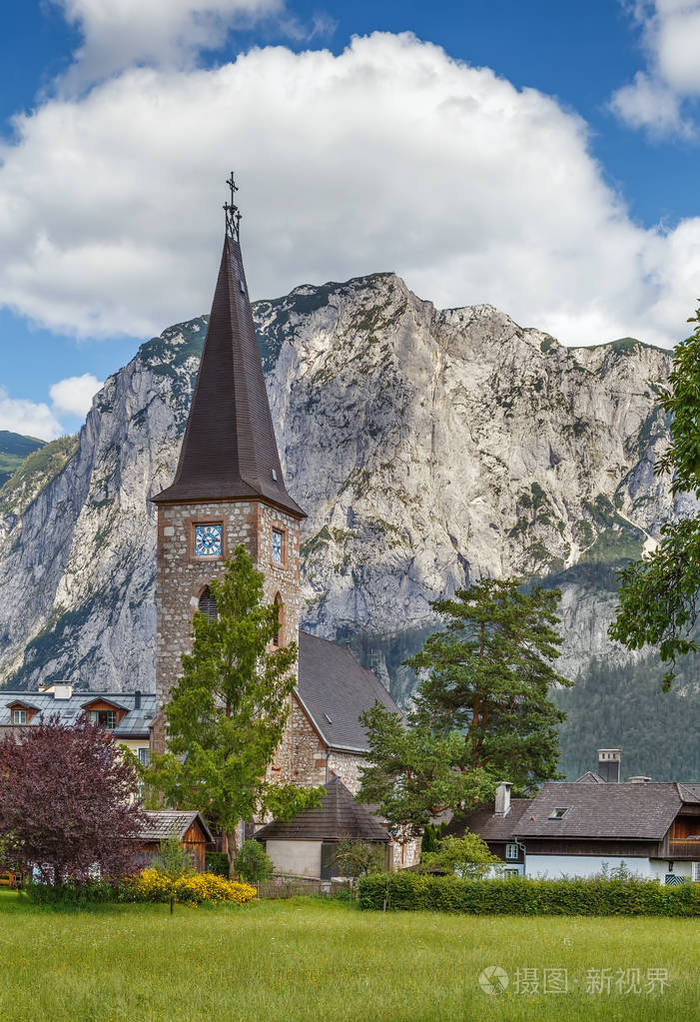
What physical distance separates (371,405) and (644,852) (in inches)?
6145

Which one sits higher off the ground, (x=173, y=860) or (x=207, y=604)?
(x=207, y=604)

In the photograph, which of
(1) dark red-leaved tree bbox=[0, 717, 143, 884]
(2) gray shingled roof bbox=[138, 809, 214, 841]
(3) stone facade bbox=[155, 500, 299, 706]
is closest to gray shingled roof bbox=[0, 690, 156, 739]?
(3) stone facade bbox=[155, 500, 299, 706]

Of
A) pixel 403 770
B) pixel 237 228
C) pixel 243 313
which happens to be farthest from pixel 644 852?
pixel 237 228

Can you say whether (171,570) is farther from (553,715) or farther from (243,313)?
(553,715)

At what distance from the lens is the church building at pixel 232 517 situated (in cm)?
4544

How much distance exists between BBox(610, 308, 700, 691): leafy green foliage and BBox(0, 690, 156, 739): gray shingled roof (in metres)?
49.5

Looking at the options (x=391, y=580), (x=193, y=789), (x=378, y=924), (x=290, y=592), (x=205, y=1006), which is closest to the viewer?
(x=205, y=1006)

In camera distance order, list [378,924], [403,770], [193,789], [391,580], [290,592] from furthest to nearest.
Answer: [391,580]
[290,592]
[403,770]
[193,789]
[378,924]

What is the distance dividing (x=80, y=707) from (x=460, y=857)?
102ft

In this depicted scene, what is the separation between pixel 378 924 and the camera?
30062 mm

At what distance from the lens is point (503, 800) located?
50.3 meters

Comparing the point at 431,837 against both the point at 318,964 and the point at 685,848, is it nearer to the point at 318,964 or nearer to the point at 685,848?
the point at 685,848

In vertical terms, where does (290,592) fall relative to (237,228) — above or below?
below

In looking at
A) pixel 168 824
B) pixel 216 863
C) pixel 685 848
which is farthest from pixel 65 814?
pixel 685 848
